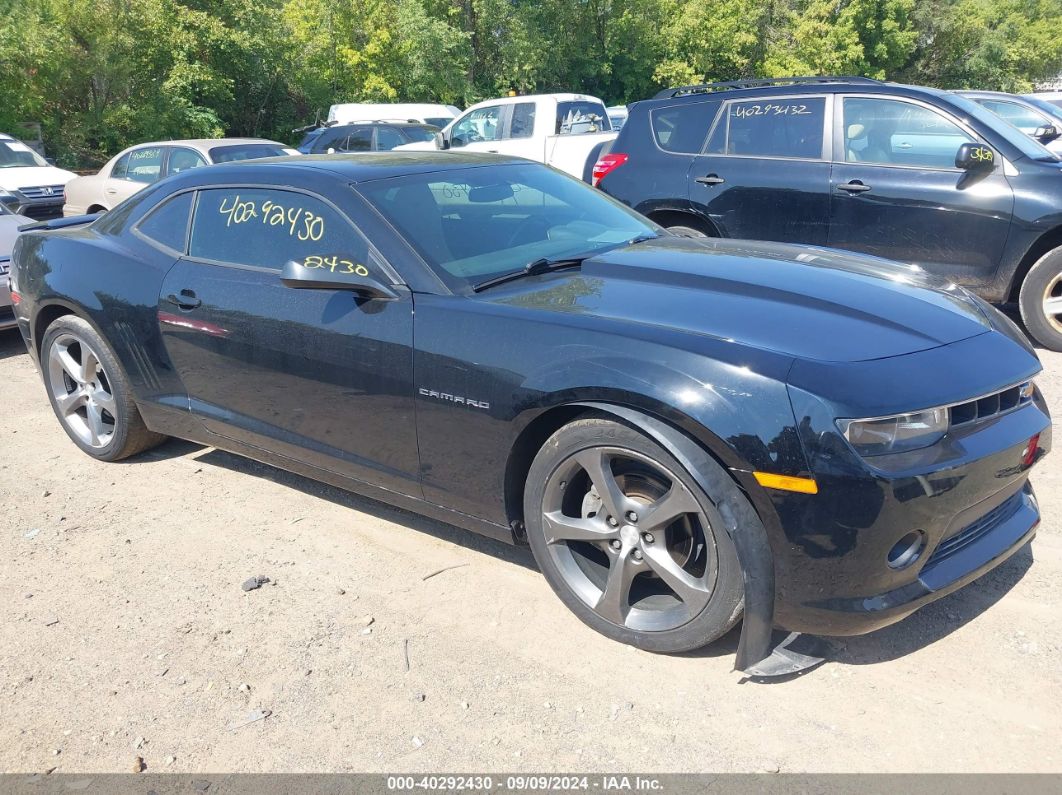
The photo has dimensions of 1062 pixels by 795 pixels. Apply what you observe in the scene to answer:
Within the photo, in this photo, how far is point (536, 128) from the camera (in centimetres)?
1269

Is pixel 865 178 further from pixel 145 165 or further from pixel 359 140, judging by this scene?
pixel 359 140

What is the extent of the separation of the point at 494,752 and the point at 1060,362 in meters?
5.00

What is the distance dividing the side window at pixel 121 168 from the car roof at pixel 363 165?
319 inches

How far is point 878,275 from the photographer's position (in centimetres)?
353

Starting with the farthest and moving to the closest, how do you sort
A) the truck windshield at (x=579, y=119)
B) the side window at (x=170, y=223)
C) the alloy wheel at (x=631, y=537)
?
the truck windshield at (x=579, y=119), the side window at (x=170, y=223), the alloy wheel at (x=631, y=537)

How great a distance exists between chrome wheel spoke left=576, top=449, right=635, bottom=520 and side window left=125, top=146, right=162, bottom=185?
9925 millimetres

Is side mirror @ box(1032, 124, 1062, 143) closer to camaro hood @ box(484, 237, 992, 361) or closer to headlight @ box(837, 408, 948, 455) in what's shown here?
camaro hood @ box(484, 237, 992, 361)

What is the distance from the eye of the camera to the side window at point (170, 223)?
14.1ft

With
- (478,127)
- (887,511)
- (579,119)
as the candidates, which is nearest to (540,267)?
(887,511)

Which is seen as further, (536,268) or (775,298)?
(536,268)

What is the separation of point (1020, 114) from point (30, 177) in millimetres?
14132

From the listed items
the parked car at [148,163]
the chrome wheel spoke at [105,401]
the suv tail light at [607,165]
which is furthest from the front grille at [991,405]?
the parked car at [148,163]

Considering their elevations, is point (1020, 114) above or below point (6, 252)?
above

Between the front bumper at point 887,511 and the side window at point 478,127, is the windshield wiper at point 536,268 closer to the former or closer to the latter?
the front bumper at point 887,511
